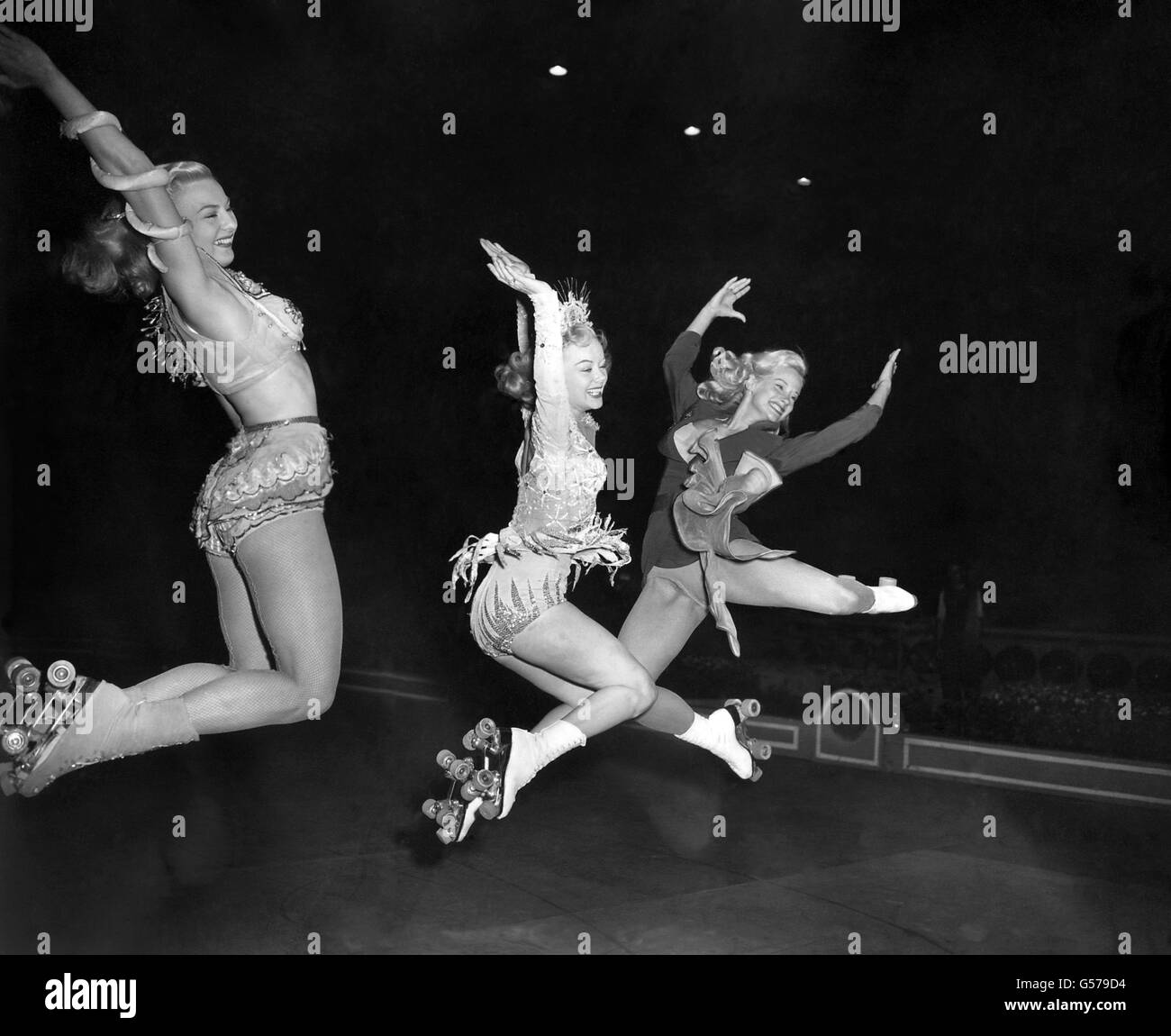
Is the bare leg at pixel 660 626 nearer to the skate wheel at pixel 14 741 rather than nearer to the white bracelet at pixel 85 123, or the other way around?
the skate wheel at pixel 14 741

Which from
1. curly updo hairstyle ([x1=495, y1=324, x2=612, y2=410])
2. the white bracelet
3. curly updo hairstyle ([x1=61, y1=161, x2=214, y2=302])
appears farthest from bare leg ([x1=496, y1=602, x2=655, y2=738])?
the white bracelet

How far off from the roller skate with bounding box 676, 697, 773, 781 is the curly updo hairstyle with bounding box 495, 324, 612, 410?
1.25 m

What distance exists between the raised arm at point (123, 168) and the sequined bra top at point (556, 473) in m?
1.00

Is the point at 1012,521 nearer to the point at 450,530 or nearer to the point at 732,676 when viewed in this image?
the point at 732,676

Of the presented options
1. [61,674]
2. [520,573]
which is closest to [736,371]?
[520,573]

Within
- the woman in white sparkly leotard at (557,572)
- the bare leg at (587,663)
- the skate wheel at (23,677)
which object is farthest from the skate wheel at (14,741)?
the bare leg at (587,663)

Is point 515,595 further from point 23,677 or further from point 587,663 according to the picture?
point 23,677

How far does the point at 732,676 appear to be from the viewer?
4.55 metres

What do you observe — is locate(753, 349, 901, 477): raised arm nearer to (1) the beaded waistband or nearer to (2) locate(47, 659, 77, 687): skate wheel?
(1) the beaded waistband

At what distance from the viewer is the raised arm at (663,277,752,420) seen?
4.18 m

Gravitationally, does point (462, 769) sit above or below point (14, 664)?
below

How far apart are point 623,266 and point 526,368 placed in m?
0.90

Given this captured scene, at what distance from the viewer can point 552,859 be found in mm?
3811

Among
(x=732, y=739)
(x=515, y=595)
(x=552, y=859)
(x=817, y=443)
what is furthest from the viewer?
(x=732, y=739)
